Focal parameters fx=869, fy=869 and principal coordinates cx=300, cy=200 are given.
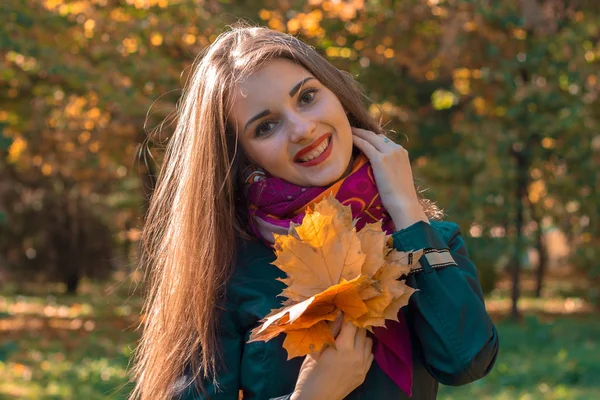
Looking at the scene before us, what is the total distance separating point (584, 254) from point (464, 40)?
152 inches

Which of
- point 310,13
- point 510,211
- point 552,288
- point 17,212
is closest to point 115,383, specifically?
point 310,13

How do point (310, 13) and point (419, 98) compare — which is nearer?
point (310, 13)

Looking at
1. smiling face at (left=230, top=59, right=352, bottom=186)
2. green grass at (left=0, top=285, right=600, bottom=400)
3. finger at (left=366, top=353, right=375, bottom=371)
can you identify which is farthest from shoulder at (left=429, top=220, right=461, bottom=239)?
green grass at (left=0, top=285, right=600, bottom=400)

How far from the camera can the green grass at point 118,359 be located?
24.2 ft

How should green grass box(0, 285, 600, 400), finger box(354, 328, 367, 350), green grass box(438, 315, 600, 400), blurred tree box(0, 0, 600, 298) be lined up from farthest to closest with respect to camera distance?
blurred tree box(0, 0, 600, 298)
green grass box(0, 285, 600, 400)
green grass box(438, 315, 600, 400)
finger box(354, 328, 367, 350)

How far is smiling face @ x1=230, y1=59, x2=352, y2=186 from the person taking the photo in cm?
210

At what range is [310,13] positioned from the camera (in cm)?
1056

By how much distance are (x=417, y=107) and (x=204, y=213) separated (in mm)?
10838

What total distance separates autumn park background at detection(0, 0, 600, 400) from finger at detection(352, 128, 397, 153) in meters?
5.57

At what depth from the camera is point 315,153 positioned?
2109mm

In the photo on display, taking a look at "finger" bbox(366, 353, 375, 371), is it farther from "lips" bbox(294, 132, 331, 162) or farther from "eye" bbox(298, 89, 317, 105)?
"eye" bbox(298, 89, 317, 105)

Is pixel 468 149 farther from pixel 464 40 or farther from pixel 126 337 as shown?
pixel 126 337

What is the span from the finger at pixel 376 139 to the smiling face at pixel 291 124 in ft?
0.30

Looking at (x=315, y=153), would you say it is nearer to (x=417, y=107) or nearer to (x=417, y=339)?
(x=417, y=339)
